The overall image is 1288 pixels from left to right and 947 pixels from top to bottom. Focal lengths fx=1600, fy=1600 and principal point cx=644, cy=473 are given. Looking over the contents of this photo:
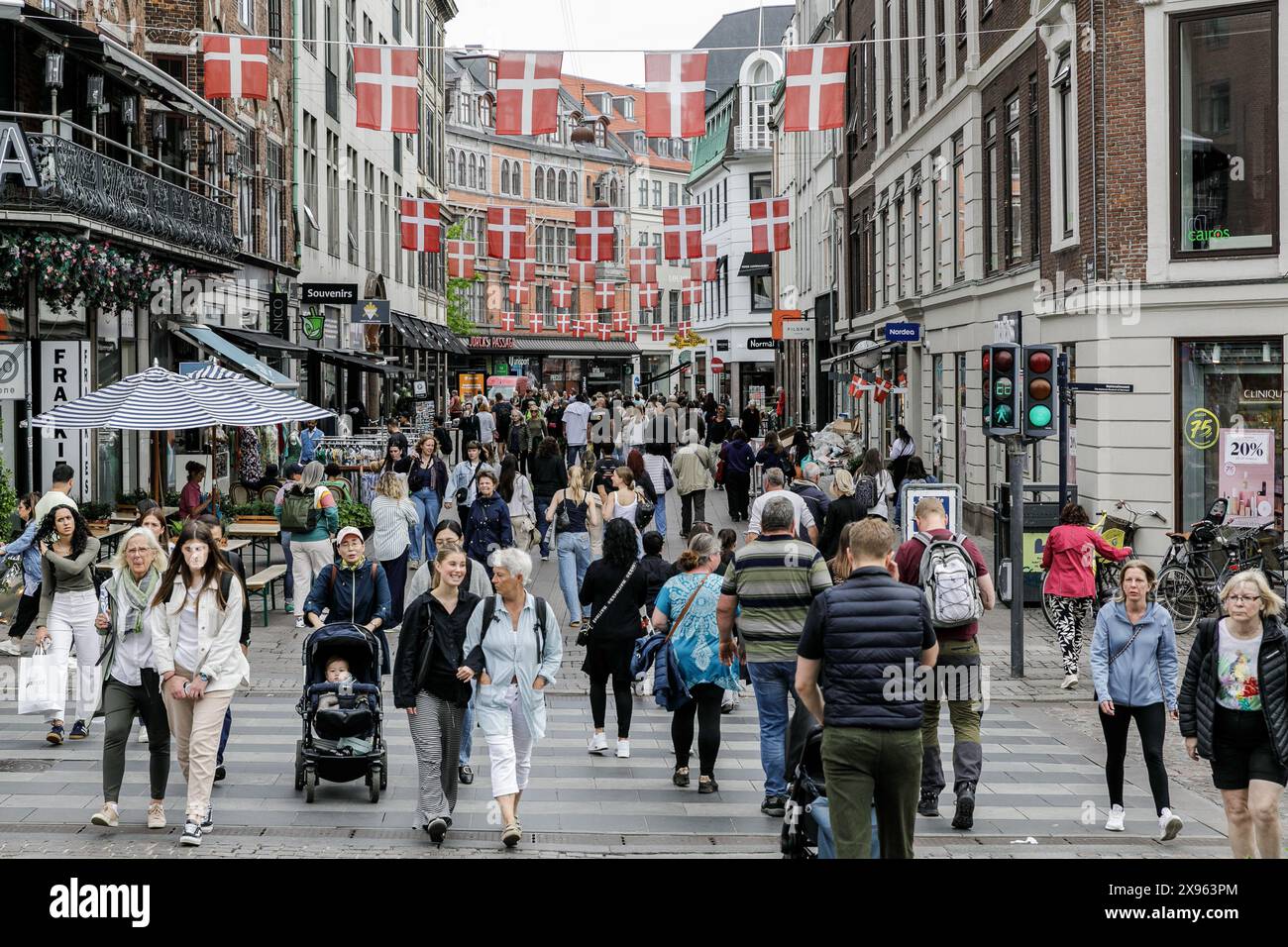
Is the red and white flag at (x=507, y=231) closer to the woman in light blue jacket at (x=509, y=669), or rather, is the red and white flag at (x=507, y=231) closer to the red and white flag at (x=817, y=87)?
the red and white flag at (x=817, y=87)

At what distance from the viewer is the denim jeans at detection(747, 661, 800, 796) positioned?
9.72 meters

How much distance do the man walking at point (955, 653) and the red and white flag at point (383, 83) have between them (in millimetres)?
13308

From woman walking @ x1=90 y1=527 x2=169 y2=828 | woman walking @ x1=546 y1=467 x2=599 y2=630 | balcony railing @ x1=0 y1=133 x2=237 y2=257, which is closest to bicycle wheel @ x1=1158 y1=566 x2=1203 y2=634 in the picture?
woman walking @ x1=546 y1=467 x2=599 y2=630

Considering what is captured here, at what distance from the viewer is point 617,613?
1132cm

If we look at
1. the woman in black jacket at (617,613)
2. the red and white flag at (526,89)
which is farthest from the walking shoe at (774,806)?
the red and white flag at (526,89)

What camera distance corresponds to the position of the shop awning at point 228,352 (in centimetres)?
2823

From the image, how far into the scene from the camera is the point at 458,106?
298 ft

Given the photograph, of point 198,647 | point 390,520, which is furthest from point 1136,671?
point 390,520

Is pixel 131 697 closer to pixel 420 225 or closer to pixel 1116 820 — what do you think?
pixel 1116 820

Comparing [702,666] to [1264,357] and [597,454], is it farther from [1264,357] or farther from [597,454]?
[597,454]

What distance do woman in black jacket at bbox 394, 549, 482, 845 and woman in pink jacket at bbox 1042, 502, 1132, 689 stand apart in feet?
22.6

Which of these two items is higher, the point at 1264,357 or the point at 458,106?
the point at 458,106

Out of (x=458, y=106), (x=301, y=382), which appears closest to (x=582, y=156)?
(x=458, y=106)
